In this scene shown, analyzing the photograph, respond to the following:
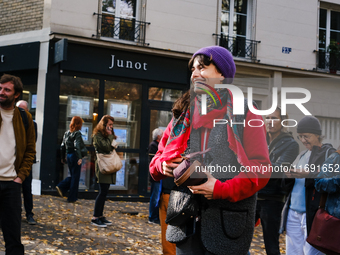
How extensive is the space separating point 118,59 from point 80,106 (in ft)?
5.64

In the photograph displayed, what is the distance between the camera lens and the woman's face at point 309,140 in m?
3.07

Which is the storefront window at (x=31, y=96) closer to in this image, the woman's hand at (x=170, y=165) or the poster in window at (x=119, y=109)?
the poster in window at (x=119, y=109)

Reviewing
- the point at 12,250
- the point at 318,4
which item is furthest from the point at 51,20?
the point at 318,4

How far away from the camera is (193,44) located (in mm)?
12281

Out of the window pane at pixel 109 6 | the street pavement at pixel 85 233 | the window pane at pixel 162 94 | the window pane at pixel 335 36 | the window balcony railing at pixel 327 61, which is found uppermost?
the window pane at pixel 335 36

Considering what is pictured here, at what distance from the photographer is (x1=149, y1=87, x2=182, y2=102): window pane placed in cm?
1170

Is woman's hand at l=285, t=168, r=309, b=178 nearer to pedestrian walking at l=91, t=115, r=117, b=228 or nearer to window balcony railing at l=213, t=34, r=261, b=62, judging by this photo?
pedestrian walking at l=91, t=115, r=117, b=228

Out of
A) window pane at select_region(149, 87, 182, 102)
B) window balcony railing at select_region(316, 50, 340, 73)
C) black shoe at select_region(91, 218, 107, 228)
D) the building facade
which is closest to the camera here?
black shoe at select_region(91, 218, 107, 228)

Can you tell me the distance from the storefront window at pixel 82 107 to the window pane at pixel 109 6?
216 centimetres

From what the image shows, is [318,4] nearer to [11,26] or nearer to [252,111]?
[11,26]

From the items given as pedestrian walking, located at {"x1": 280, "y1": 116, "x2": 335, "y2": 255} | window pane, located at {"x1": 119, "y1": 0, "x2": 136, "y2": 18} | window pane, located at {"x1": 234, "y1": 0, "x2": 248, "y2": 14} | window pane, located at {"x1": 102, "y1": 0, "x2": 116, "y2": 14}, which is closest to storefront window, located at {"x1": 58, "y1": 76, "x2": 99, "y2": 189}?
window pane, located at {"x1": 102, "y1": 0, "x2": 116, "y2": 14}

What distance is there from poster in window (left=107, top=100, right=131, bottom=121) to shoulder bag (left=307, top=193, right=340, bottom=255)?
8505 millimetres

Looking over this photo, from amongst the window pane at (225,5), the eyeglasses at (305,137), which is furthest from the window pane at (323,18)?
the eyeglasses at (305,137)

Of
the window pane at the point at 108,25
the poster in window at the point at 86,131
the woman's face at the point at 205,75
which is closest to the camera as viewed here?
the woman's face at the point at 205,75
